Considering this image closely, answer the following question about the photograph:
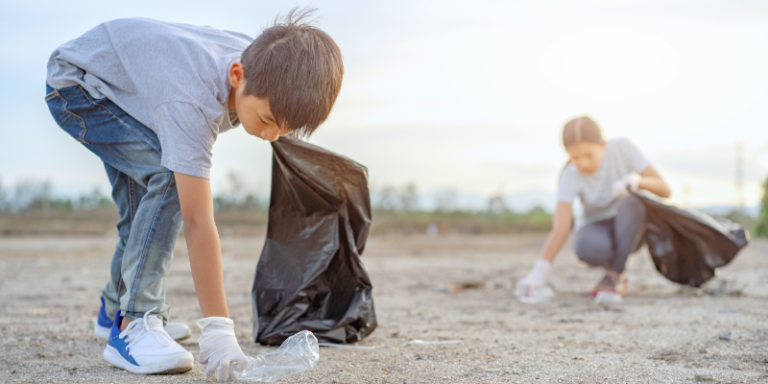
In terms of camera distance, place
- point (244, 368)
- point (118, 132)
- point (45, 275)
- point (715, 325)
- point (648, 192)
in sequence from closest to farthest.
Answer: point (244, 368) < point (118, 132) < point (715, 325) < point (648, 192) < point (45, 275)

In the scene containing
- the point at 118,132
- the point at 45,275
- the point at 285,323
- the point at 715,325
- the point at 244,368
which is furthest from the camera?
the point at 45,275

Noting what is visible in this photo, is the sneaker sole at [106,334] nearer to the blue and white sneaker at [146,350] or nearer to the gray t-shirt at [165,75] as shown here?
the blue and white sneaker at [146,350]

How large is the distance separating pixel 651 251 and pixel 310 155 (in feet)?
9.11

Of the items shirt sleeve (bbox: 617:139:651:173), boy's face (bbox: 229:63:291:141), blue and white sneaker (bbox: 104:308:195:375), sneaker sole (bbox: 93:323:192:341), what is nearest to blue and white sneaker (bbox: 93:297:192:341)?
sneaker sole (bbox: 93:323:192:341)

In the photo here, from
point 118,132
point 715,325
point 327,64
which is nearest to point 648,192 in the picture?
point 715,325

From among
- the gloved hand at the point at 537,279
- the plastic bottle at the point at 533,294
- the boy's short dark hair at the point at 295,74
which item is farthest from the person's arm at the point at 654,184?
the boy's short dark hair at the point at 295,74

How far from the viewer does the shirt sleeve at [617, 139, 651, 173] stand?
3775 mm

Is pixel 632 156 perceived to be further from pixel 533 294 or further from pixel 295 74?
pixel 295 74

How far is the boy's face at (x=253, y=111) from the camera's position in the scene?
1.60 m

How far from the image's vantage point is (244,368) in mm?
1629

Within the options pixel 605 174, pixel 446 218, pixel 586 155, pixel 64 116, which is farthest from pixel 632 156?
pixel 446 218

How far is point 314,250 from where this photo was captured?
2.27 meters

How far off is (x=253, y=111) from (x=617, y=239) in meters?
2.97

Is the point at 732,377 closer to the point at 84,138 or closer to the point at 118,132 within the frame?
the point at 118,132
